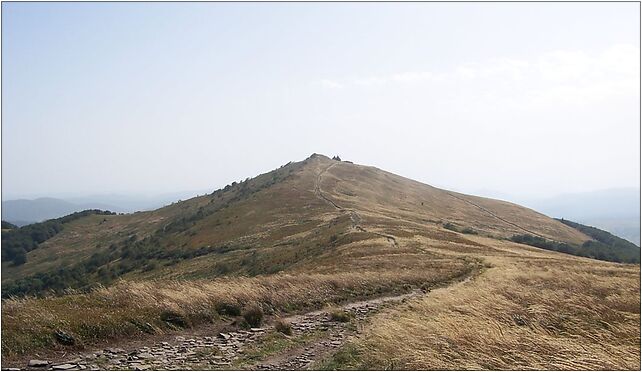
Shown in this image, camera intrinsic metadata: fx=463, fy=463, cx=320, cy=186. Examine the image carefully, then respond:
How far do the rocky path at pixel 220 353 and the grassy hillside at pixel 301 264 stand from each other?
90 centimetres

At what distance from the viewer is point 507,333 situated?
32.5ft

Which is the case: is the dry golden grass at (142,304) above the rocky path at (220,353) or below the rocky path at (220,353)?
above

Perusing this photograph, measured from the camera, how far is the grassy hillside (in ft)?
38.2

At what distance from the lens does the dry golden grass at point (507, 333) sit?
27.3 feet

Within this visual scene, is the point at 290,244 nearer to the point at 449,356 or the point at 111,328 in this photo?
the point at 111,328

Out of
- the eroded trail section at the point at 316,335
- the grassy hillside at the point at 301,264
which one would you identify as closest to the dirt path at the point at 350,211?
the grassy hillside at the point at 301,264

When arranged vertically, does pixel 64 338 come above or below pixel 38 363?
above

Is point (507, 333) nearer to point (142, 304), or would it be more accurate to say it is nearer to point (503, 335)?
point (503, 335)

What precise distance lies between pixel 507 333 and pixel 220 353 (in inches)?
253

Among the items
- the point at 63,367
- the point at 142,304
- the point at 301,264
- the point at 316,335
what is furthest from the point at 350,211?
the point at 63,367

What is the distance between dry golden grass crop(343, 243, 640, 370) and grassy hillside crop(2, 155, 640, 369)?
0.09 m

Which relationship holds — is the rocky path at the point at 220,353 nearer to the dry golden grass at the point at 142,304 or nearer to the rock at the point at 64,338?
the rock at the point at 64,338

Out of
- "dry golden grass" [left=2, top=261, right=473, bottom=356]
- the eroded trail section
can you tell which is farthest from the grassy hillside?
the eroded trail section

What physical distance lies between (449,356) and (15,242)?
109879 mm
